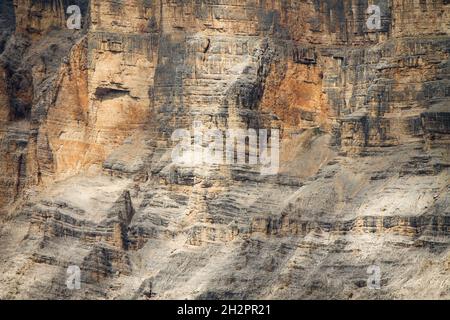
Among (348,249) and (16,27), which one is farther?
(16,27)

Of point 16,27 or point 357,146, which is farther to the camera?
point 16,27

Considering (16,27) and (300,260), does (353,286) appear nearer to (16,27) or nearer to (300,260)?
(300,260)

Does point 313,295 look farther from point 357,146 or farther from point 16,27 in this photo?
point 16,27

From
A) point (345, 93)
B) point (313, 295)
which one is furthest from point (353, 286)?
point (345, 93)
